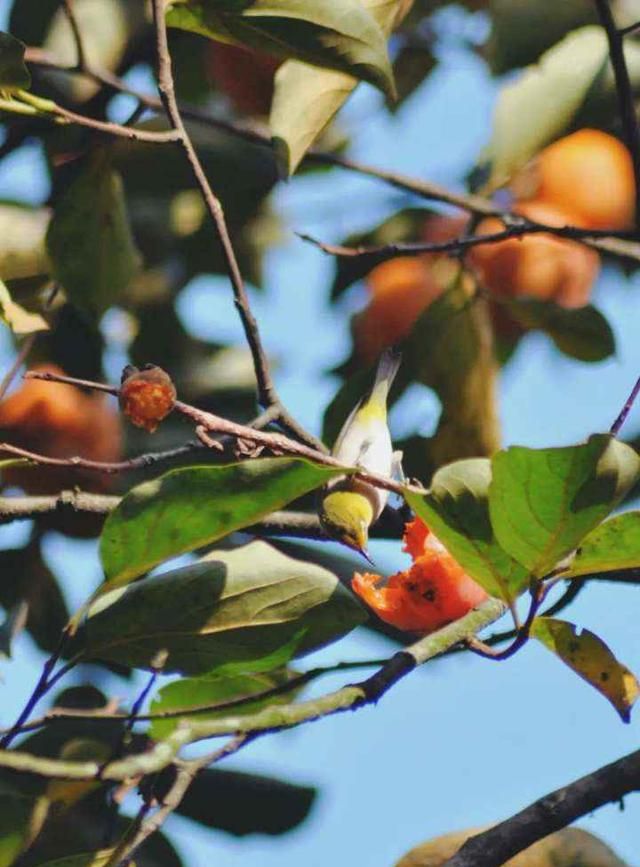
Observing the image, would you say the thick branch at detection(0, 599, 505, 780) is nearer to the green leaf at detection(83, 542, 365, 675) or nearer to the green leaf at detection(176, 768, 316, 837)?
the green leaf at detection(83, 542, 365, 675)

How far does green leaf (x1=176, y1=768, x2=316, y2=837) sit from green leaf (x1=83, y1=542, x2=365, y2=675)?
1.31ft

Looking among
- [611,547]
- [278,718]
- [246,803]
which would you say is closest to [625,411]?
[611,547]

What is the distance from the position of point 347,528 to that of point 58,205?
699 millimetres

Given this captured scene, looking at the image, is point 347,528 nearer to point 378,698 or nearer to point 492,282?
point 378,698

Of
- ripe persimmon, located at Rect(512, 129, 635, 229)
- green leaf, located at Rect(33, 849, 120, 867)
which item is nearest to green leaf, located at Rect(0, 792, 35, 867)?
green leaf, located at Rect(33, 849, 120, 867)

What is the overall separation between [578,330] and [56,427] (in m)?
0.63

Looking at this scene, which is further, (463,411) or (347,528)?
(463,411)

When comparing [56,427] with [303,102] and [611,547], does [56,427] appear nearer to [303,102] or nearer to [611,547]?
[303,102]

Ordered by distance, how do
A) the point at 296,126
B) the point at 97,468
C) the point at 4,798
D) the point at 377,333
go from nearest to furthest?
1. the point at 97,468
2. the point at 4,798
3. the point at 296,126
4. the point at 377,333

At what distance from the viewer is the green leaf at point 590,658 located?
100cm

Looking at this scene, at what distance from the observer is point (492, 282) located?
2107 mm

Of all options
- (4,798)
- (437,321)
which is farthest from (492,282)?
(4,798)

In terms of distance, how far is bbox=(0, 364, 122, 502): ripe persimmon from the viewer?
5.92 ft

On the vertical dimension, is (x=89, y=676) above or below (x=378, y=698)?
above
